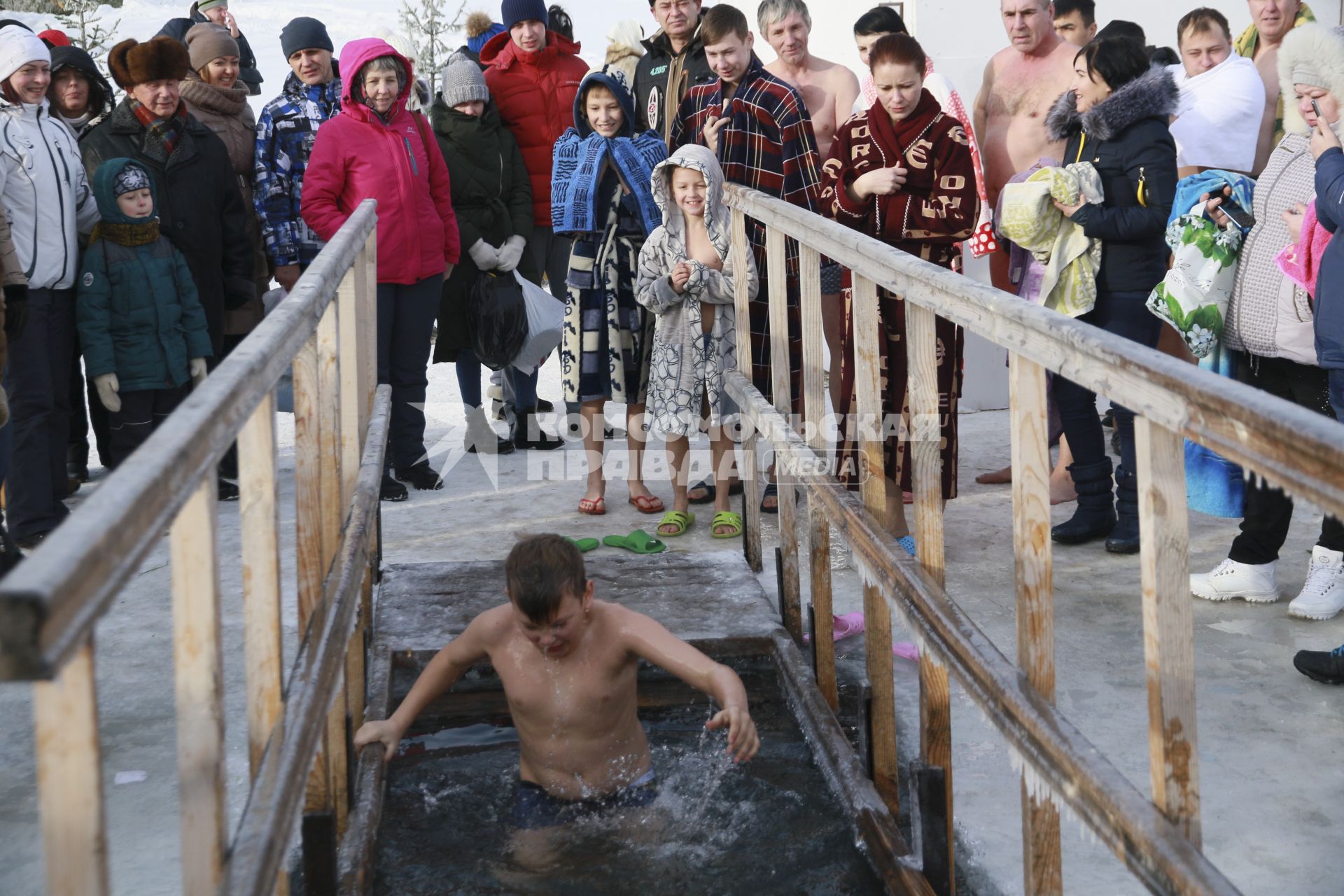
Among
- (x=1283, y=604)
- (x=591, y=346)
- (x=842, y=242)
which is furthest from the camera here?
(x=591, y=346)

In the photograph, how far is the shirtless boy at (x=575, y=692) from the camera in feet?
12.3

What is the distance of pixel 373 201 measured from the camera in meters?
4.74

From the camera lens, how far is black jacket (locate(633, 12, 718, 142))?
6453 mm

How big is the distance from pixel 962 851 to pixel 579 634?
3.69 ft

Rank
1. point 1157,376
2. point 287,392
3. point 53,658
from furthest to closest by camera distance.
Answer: point 287,392
point 1157,376
point 53,658

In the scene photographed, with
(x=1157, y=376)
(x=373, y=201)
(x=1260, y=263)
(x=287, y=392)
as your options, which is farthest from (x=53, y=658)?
(x=287, y=392)

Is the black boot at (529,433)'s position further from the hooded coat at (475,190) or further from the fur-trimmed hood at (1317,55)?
the fur-trimmed hood at (1317,55)

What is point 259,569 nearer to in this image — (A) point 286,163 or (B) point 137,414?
(B) point 137,414

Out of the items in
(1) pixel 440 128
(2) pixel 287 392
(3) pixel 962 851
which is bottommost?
(3) pixel 962 851

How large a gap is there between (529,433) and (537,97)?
1.79 metres

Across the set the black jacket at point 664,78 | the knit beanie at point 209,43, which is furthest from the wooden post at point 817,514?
the knit beanie at point 209,43

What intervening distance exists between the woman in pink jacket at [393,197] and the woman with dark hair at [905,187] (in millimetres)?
1971

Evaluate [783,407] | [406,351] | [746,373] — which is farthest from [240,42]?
[783,407]

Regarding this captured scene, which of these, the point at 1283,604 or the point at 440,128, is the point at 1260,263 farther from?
the point at 440,128
